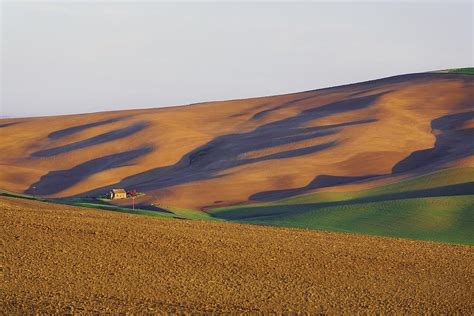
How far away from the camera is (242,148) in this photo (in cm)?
9406

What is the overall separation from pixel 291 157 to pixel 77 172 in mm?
27545

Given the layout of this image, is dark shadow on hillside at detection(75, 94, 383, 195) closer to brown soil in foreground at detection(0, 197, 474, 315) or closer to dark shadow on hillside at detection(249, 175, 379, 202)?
dark shadow on hillside at detection(249, 175, 379, 202)

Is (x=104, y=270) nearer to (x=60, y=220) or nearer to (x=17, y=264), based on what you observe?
(x=17, y=264)

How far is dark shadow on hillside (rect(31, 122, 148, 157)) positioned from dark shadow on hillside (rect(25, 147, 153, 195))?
25.2ft

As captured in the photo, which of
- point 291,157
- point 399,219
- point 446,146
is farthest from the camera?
point 291,157

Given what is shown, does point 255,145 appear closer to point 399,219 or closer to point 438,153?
point 438,153

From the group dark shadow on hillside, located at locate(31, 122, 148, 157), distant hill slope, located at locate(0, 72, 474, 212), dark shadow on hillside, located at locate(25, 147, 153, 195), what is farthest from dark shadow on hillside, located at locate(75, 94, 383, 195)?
dark shadow on hillside, located at locate(31, 122, 148, 157)

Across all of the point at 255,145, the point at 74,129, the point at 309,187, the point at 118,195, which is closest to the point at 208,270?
the point at 309,187

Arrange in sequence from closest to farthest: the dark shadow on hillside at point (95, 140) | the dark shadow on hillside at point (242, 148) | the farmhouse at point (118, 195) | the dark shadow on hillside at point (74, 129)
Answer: the farmhouse at point (118, 195) → the dark shadow on hillside at point (242, 148) → the dark shadow on hillside at point (95, 140) → the dark shadow on hillside at point (74, 129)

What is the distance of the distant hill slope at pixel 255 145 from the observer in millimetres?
73438

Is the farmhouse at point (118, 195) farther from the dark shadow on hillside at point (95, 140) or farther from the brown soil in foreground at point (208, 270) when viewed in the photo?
the brown soil in foreground at point (208, 270)

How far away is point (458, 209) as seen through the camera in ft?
158

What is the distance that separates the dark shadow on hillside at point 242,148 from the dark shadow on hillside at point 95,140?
13584mm

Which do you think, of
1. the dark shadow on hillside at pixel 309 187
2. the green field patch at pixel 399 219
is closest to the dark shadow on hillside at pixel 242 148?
the dark shadow on hillside at pixel 309 187
